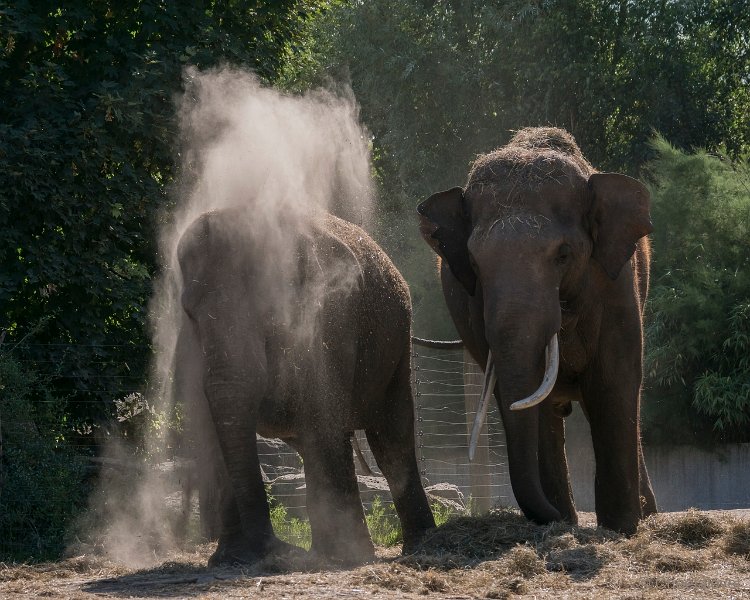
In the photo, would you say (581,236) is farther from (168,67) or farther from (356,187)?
(168,67)

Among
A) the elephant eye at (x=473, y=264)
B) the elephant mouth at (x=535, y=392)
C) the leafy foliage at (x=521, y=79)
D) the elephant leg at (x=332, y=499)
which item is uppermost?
the leafy foliage at (x=521, y=79)

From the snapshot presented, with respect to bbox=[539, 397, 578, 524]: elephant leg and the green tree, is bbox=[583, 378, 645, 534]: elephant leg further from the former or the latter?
the green tree

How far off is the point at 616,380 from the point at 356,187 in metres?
2.91

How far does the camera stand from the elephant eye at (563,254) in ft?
26.7

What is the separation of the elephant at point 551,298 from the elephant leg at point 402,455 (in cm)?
74

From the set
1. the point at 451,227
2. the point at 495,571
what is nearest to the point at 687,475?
the point at 451,227

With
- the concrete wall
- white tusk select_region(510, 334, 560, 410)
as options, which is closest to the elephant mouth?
white tusk select_region(510, 334, 560, 410)

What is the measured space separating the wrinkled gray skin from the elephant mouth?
2.62 feet

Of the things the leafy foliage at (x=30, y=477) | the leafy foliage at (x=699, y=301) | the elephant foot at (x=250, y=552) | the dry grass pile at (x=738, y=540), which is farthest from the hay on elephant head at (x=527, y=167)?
the leafy foliage at (x=699, y=301)

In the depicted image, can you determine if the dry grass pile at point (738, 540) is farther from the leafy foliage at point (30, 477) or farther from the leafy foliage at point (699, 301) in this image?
the leafy foliage at point (699, 301)

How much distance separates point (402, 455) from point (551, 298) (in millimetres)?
2115

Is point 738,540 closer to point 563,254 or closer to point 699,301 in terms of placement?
point 563,254

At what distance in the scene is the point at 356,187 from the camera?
10.5 meters

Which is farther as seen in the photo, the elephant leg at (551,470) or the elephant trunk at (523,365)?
the elephant leg at (551,470)
